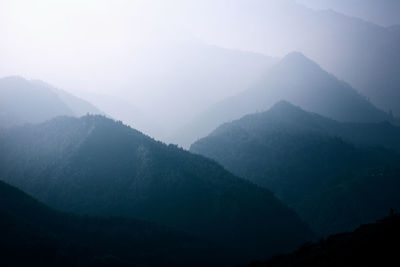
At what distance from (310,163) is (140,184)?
70.5 m

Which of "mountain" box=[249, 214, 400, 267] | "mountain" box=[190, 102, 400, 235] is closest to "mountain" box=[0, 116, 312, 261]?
"mountain" box=[190, 102, 400, 235]

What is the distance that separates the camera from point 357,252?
2906cm

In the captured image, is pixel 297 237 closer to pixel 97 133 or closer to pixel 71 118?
pixel 97 133

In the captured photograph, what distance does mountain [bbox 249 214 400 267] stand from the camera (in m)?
26.8

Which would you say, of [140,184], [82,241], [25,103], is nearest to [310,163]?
[140,184]

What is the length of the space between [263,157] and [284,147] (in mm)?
9017

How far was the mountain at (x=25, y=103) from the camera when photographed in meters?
135

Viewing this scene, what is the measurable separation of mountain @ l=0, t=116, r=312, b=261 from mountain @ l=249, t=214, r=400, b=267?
34.7 metres

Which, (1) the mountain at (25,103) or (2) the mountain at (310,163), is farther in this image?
(1) the mountain at (25,103)

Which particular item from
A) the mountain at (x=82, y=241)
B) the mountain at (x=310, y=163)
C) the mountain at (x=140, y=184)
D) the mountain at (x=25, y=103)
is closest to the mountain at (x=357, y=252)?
the mountain at (x=82, y=241)

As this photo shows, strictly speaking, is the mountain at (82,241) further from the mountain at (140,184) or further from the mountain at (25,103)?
the mountain at (25,103)

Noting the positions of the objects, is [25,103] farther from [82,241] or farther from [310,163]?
[310,163]

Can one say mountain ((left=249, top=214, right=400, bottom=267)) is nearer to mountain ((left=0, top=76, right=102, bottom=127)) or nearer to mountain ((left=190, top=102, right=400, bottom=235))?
mountain ((left=190, top=102, right=400, bottom=235))

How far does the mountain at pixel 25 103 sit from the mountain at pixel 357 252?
385ft
